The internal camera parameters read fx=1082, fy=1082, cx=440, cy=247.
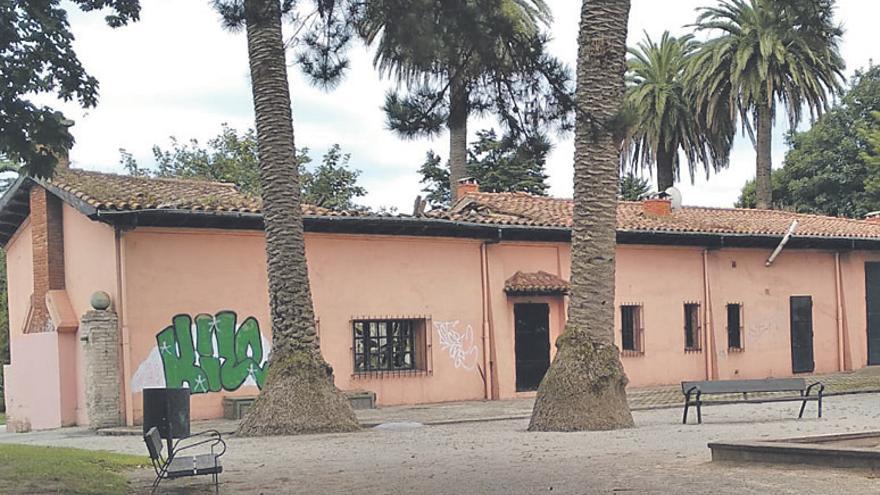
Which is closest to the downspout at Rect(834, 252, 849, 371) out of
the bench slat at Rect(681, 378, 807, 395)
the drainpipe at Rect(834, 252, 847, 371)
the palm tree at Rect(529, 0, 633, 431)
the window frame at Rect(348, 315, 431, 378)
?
the drainpipe at Rect(834, 252, 847, 371)

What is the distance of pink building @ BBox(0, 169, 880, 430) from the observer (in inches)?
768

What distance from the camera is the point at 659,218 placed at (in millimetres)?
27781

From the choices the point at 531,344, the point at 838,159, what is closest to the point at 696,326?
the point at 531,344

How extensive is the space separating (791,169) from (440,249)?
31298 millimetres

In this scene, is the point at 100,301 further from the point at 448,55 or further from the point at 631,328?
the point at 631,328

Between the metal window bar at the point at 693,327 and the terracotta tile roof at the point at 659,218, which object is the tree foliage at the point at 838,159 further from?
the metal window bar at the point at 693,327

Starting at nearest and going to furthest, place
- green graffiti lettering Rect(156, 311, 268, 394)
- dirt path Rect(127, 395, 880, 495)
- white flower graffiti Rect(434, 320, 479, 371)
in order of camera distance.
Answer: dirt path Rect(127, 395, 880, 495) → green graffiti lettering Rect(156, 311, 268, 394) → white flower graffiti Rect(434, 320, 479, 371)

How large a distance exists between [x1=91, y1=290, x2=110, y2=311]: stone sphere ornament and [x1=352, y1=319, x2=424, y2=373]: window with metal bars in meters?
5.09

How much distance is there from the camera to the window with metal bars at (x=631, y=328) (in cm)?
2572

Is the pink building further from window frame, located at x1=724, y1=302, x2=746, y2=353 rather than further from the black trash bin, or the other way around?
the black trash bin

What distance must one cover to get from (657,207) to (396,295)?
9450mm

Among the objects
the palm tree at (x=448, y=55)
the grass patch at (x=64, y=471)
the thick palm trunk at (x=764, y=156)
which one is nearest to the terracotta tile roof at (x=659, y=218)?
the thick palm trunk at (x=764, y=156)

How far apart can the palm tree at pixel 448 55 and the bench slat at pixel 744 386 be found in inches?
214

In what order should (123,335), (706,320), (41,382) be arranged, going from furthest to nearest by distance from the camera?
(706,320) → (41,382) → (123,335)
